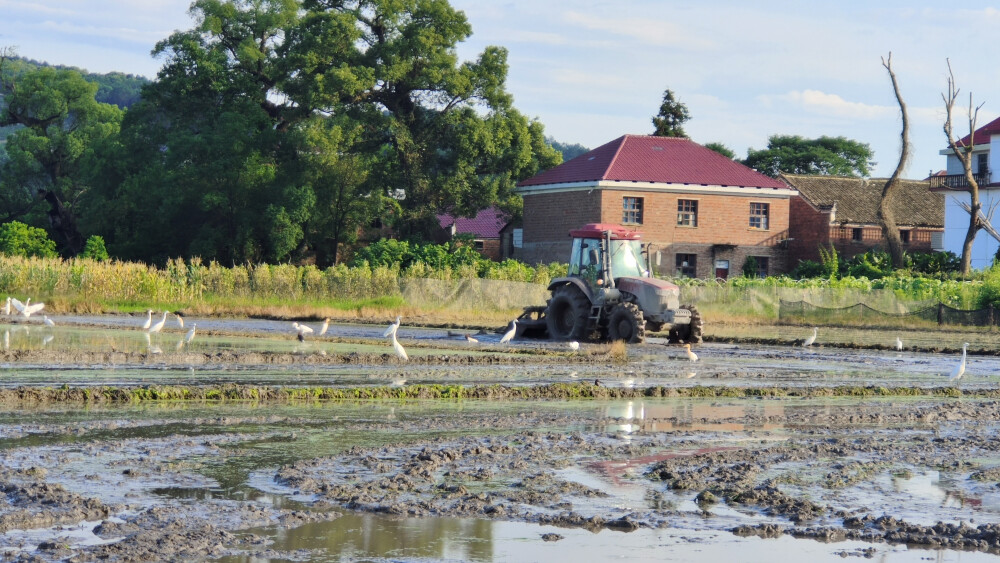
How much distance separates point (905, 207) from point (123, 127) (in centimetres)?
4270

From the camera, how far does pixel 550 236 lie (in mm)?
58250

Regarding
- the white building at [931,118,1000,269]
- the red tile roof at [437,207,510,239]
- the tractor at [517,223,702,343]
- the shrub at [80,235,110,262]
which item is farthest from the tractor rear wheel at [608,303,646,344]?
the red tile roof at [437,207,510,239]

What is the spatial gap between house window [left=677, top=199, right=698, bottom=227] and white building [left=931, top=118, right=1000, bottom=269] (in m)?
15.1

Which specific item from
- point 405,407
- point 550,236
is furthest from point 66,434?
point 550,236

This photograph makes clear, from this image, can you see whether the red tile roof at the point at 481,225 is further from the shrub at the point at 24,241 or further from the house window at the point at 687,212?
the shrub at the point at 24,241

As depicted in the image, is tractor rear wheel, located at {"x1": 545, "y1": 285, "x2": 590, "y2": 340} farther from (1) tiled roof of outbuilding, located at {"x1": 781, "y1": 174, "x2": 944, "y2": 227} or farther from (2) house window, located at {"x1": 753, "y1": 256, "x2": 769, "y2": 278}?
(1) tiled roof of outbuilding, located at {"x1": 781, "y1": 174, "x2": 944, "y2": 227}

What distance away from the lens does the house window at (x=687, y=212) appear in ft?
189

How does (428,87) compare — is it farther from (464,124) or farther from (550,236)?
(550,236)

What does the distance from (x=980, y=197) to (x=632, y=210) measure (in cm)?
2114

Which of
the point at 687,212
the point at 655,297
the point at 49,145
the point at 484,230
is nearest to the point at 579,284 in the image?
the point at 655,297

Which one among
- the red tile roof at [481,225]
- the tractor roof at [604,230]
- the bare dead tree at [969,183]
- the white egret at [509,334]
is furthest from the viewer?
the red tile roof at [481,225]

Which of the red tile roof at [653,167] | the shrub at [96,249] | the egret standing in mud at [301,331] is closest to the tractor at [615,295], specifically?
the egret standing in mud at [301,331]

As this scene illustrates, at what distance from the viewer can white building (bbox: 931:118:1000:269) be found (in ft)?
209

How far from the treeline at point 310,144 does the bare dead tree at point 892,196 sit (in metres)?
16.4
